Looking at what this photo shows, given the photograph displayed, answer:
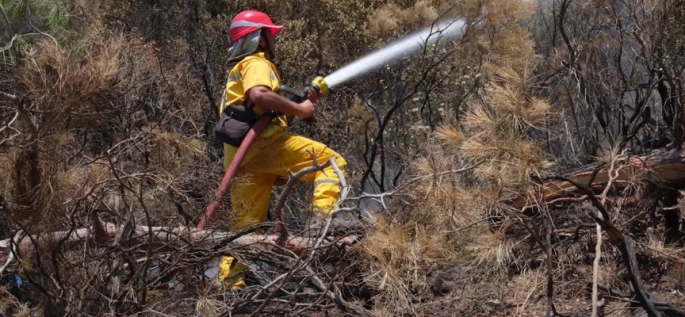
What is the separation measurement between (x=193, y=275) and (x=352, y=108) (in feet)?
19.2

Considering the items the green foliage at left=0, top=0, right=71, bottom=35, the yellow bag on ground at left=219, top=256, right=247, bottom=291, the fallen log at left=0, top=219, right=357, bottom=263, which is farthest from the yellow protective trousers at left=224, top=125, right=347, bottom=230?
the green foliage at left=0, top=0, right=71, bottom=35

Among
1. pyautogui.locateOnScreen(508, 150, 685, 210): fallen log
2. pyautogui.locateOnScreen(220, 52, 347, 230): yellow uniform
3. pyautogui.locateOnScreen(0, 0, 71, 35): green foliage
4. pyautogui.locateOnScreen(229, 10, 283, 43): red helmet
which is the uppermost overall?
pyautogui.locateOnScreen(0, 0, 71, 35): green foliage

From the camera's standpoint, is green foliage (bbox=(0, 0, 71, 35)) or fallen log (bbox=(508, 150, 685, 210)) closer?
fallen log (bbox=(508, 150, 685, 210))

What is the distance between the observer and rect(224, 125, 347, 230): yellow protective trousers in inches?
176

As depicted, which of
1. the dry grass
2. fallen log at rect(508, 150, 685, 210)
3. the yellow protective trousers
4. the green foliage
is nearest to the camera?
fallen log at rect(508, 150, 685, 210)

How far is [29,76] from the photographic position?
3.52 metres

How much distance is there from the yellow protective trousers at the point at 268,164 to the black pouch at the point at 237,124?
0.08 m

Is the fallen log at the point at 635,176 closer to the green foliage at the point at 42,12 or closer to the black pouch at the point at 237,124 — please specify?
the black pouch at the point at 237,124

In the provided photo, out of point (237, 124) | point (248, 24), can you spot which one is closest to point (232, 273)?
point (237, 124)

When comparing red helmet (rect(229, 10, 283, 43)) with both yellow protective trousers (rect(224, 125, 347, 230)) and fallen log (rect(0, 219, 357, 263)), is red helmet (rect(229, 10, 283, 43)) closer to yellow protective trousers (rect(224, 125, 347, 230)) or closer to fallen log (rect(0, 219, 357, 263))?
yellow protective trousers (rect(224, 125, 347, 230))

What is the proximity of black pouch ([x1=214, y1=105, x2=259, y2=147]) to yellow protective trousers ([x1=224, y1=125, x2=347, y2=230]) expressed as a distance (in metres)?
0.08

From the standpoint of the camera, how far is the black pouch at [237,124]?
4.63m

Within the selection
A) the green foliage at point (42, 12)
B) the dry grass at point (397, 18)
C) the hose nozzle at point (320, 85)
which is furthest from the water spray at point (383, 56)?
the green foliage at point (42, 12)

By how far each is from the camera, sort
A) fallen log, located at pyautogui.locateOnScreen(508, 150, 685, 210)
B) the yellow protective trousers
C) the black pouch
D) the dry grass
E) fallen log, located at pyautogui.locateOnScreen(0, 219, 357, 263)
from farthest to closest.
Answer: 1. the dry grass
2. the black pouch
3. the yellow protective trousers
4. fallen log, located at pyautogui.locateOnScreen(508, 150, 685, 210)
5. fallen log, located at pyautogui.locateOnScreen(0, 219, 357, 263)
